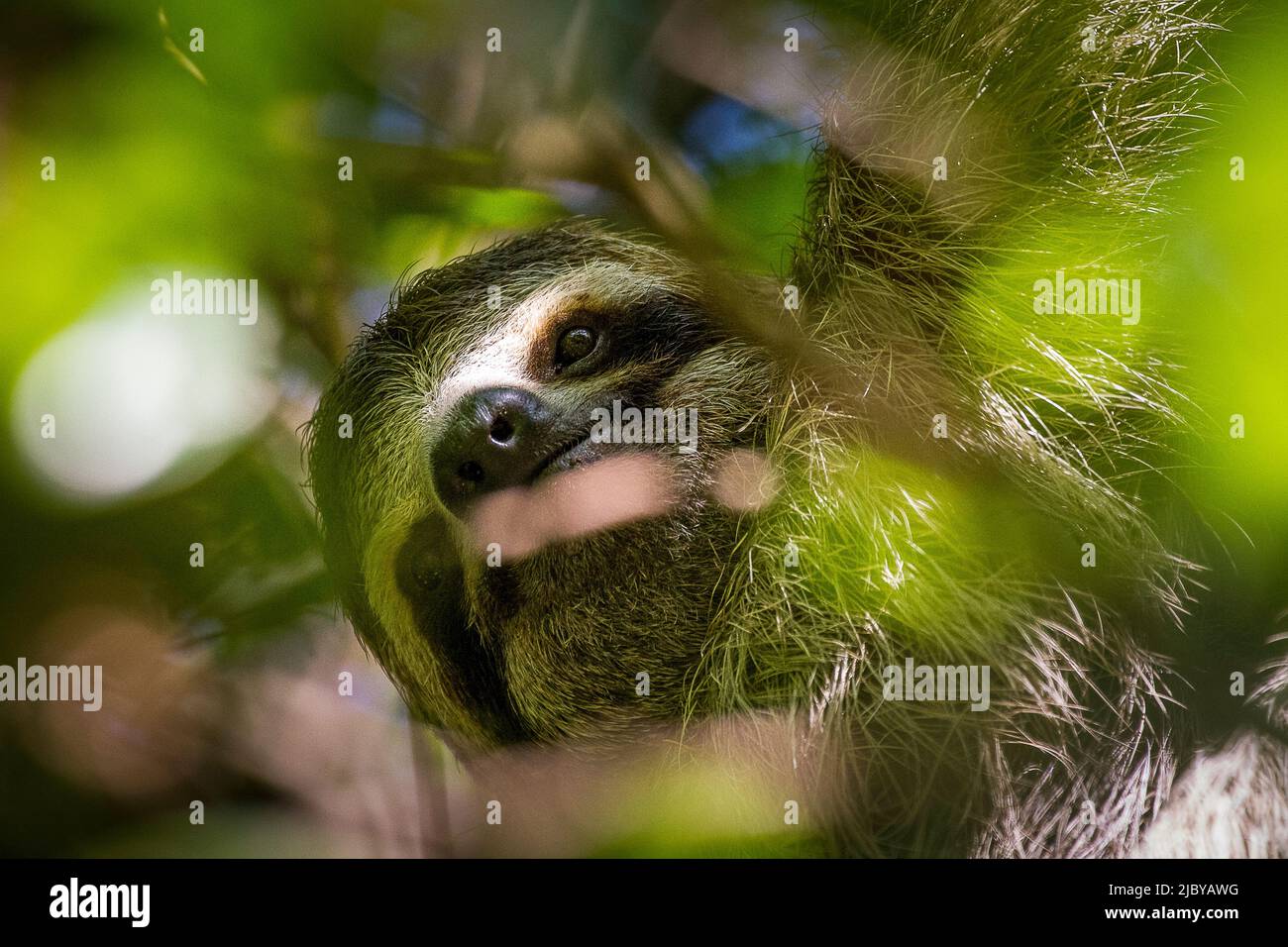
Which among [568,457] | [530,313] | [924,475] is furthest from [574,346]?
[924,475]

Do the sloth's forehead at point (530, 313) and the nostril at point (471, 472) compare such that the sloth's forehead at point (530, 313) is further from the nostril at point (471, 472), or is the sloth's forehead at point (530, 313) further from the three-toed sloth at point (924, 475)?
the nostril at point (471, 472)

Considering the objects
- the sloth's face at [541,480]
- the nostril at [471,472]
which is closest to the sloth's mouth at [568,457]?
the sloth's face at [541,480]

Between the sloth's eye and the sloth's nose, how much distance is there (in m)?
0.11

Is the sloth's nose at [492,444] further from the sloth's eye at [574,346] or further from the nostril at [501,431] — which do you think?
the sloth's eye at [574,346]

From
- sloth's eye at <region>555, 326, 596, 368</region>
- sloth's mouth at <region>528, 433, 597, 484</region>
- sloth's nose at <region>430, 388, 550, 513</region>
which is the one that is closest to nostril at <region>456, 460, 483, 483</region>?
sloth's nose at <region>430, 388, 550, 513</region>

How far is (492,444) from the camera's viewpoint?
1542 mm

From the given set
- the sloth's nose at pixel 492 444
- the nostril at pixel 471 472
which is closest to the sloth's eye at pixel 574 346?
the sloth's nose at pixel 492 444

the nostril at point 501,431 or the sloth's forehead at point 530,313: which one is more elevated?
the sloth's forehead at point 530,313

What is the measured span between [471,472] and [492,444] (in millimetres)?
74

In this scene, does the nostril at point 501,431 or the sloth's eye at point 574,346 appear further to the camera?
the sloth's eye at point 574,346

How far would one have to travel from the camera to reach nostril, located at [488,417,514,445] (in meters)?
1.54

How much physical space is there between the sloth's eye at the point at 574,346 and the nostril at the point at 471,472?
27 cm

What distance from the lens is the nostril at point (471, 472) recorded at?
1.56 meters
